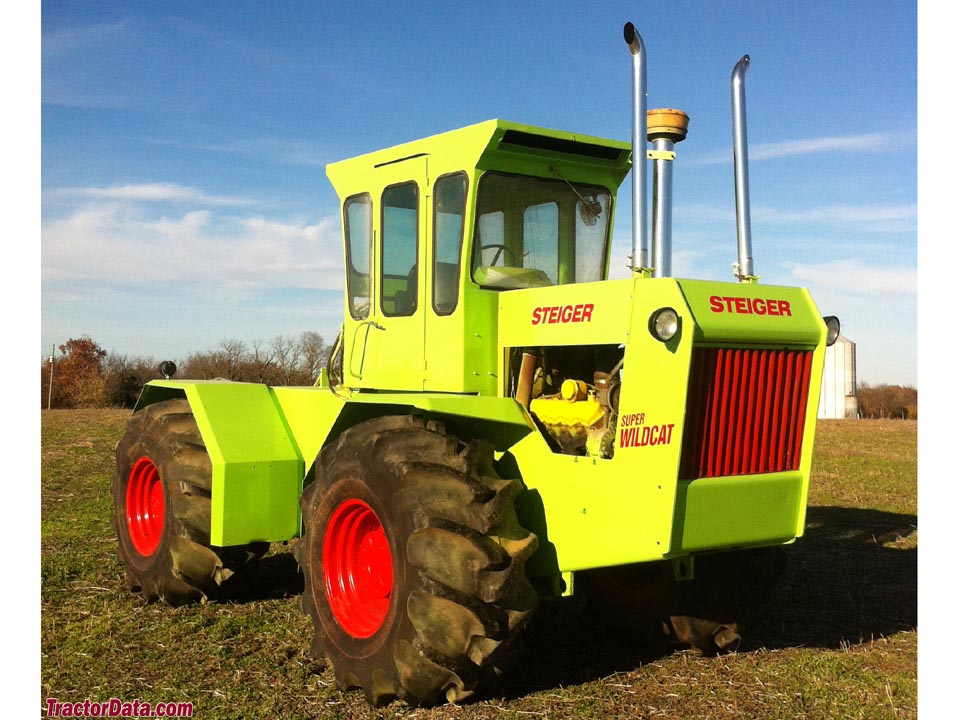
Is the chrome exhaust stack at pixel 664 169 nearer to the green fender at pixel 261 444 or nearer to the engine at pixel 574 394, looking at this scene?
the engine at pixel 574 394

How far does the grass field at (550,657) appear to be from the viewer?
5648mm

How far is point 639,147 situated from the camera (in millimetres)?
5520

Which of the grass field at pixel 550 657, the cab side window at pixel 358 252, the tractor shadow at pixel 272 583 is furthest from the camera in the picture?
the tractor shadow at pixel 272 583

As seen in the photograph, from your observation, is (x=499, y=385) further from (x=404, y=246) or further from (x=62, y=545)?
(x=62, y=545)

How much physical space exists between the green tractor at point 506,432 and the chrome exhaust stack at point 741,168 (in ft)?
0.06

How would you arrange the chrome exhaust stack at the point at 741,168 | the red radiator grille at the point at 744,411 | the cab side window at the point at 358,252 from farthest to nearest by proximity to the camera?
the cab side window at the point at 358,252 < the chrome exhaust stack at the point at 741,168 < the red radiator grille at the point at 744,411

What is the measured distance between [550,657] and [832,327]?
2760 mm

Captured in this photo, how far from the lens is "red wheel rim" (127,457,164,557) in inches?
332

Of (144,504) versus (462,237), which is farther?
(144,504)

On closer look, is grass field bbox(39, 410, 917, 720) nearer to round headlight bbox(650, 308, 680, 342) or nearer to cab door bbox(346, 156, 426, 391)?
cab door bbox(346, 156, 426, 391)

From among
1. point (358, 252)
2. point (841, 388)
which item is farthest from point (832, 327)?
point (841, 388)

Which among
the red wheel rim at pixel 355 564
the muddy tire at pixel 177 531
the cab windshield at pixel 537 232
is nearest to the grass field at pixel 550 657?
the muddy tire at pixel 177 531

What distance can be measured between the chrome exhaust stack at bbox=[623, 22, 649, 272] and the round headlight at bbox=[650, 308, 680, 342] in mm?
444

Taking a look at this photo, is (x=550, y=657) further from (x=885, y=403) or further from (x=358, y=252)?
(x=885, y=403)
